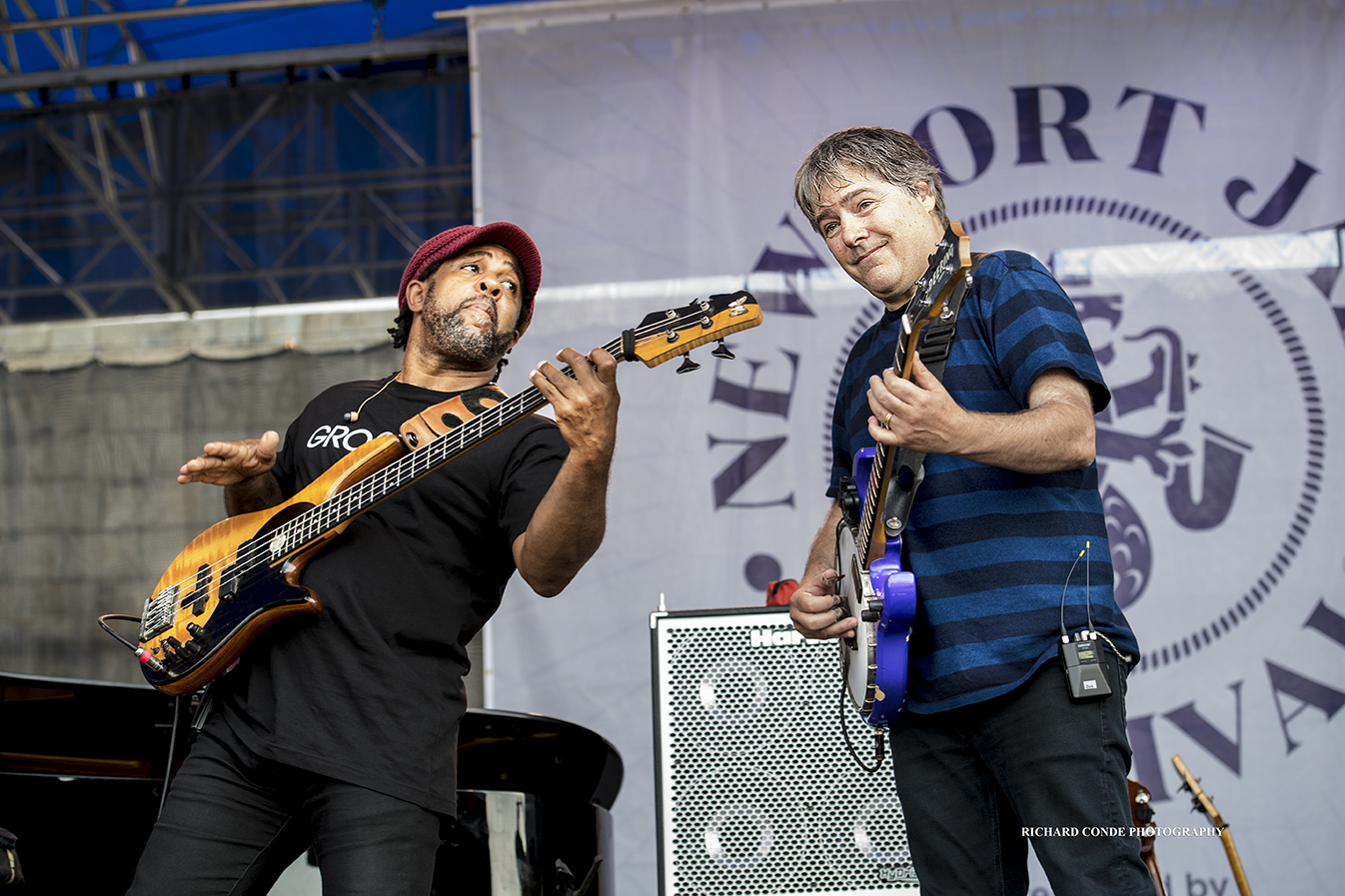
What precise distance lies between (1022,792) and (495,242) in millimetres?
1586

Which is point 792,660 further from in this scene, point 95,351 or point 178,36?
point 178,36

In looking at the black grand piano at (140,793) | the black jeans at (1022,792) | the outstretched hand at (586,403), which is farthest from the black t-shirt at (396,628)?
the black jeans at (1022,792)

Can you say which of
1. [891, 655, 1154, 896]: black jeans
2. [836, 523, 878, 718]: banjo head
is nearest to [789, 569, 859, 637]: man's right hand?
[836, 523, 878, 718]: banjo head

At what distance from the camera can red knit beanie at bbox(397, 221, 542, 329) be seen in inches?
97.0

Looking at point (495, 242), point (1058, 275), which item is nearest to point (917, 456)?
point (495, 242)

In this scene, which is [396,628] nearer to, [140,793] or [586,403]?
[586,403]

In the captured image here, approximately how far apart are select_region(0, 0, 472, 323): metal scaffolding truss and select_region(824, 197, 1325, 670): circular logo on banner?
2.08 meters

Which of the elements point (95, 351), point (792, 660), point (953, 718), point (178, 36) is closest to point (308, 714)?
point (953, 718)

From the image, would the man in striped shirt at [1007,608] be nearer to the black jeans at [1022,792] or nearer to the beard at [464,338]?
the black jeans at [1022,792]

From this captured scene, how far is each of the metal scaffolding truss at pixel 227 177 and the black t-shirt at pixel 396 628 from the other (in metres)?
2.74

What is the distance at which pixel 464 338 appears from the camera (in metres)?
2.33

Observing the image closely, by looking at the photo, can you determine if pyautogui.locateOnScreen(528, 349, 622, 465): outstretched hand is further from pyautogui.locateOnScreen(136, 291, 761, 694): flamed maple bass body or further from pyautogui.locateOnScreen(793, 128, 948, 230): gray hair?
pyautogui.locateOnScreen(793, 128, 948, 230): gray hair

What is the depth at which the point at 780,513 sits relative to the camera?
4035 mm

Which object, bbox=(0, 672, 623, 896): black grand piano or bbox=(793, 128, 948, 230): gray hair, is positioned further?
bbox=(0, 672, 623, 896): black grand piano
